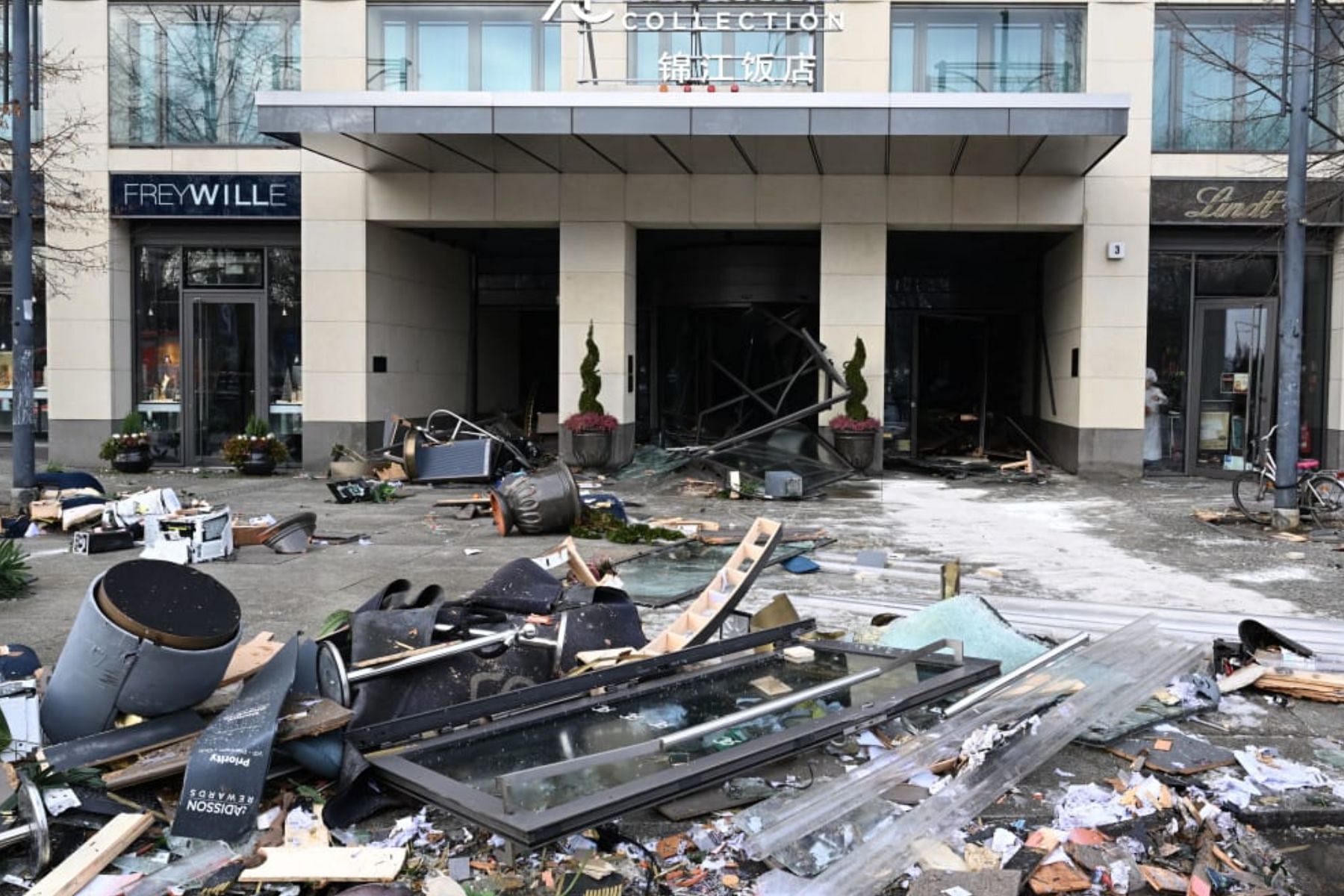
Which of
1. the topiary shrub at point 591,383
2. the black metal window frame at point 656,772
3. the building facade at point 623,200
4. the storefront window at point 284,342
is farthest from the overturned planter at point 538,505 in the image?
the storefront window at point 284,342

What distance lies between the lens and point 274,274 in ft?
59.4

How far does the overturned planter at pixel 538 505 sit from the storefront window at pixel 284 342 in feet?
27.5

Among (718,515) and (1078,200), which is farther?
(1078,200)

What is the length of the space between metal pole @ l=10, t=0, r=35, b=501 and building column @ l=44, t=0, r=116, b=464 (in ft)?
17.3

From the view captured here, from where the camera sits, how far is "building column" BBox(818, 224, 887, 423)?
17.5 m

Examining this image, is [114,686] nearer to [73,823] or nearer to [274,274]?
[73,823]

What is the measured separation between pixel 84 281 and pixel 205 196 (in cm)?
232

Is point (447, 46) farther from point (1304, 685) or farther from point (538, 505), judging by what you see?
point (1304, 685)

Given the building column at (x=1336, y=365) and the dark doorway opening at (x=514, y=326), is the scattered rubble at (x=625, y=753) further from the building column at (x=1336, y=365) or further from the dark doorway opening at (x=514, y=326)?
the dark doorway opening at (x=514, y=326)

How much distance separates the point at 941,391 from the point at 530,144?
31.1 feet

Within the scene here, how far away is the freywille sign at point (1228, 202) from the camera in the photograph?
16.7 metres

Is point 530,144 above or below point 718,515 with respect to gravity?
above

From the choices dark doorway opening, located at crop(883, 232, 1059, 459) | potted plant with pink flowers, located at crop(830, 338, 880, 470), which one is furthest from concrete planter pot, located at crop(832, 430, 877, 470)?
dark doorway opening, located at crop(883, 232, 1059, 459)

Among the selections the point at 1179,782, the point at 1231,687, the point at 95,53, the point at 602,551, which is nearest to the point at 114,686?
the point at 1179,782
